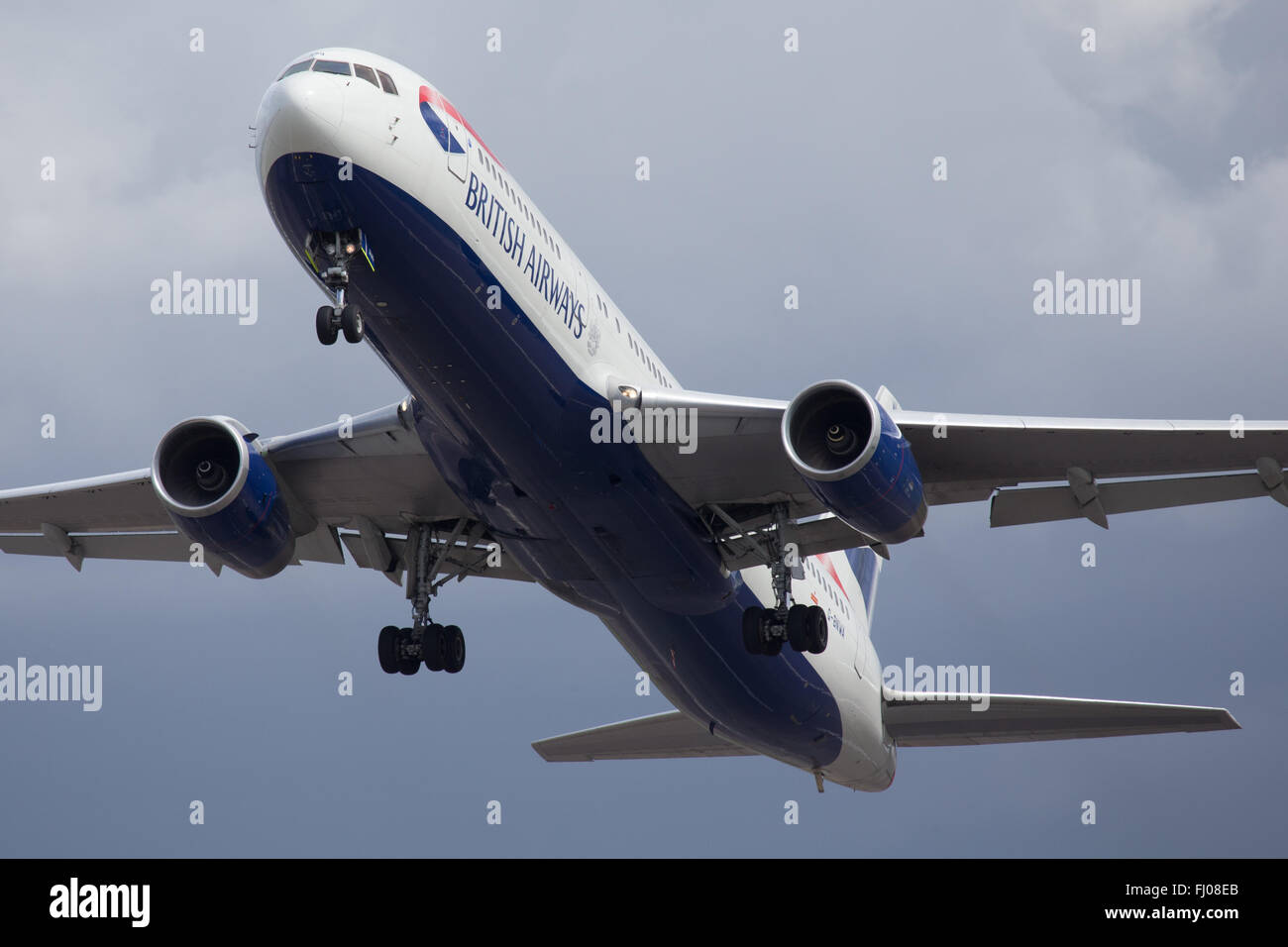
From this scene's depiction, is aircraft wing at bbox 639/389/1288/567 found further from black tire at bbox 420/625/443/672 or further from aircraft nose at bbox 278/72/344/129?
aircraft nose at bbox 278/72/344/129

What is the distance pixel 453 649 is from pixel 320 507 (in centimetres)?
331

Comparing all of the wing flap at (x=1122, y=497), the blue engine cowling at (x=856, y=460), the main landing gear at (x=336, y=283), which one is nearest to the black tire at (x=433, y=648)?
the blue engine cowling at (x=856, y=460)

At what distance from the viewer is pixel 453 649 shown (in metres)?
26.0

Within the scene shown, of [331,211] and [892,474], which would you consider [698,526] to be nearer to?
[892,474]

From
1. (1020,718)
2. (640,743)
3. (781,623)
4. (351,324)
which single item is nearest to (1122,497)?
(781,623)

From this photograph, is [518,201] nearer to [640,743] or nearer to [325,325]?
[325,325]

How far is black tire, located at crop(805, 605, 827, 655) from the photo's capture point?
79.4 feet

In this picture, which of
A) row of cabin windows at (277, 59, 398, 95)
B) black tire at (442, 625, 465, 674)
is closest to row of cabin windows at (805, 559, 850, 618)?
black tire at (442, 625, 465, 674)

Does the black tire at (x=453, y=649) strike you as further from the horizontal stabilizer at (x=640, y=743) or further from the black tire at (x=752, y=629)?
the horizontal stabilizer at (x=640, y=743)

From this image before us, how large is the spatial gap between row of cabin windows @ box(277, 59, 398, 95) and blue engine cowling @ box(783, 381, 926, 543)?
6.98 m

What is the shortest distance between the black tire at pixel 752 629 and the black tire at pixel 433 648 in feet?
16.8

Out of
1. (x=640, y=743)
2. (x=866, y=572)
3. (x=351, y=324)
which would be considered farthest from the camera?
(x=866, y=572)

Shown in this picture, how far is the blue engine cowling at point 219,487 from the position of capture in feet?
77.6

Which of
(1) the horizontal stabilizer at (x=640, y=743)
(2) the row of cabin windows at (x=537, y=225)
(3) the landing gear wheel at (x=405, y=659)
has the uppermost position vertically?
(2) the row of cabin windows at (x=537, y=225)
